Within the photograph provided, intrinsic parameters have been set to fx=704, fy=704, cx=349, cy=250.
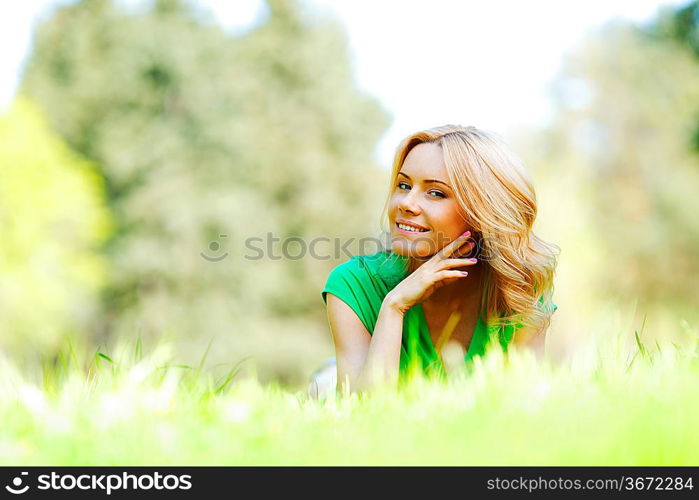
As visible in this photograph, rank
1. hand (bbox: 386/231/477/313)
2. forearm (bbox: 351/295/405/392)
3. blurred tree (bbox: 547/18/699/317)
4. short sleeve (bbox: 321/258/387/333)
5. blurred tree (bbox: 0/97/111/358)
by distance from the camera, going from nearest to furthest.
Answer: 1. forearm (bbox: 351/295/405/392)
2. hand (bbox: 386/231/477/313)
3. short sleeve (bbox: 321/258/387/333)
4. blurred tree (bbox: 0/97/111/358)
5. blurred tree (bbox: 547/18/699/317)

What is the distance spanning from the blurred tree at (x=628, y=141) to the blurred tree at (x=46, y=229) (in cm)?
1608

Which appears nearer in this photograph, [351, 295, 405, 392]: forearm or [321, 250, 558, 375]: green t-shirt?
[351, 295, 405, 392]: forearm

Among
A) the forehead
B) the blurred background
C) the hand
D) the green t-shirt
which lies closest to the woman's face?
the forehead

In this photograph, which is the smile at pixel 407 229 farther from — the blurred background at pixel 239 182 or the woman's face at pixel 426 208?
the blurred background at pixel 239 182

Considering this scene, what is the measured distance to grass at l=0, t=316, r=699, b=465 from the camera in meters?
1.60

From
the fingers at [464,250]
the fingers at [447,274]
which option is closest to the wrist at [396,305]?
the fingers at [447,274]

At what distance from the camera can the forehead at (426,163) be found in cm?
312

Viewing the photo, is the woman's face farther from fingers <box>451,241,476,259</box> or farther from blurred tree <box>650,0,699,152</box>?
blurred tree <box>650,0,699,152</box>

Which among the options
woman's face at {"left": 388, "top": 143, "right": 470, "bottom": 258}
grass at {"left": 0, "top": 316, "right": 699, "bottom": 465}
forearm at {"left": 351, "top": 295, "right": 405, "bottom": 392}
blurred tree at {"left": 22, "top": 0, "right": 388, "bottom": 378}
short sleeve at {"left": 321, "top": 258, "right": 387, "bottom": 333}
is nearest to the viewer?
grass at {"left": 0, "top": 316, "right": 699, "bottom": 465}

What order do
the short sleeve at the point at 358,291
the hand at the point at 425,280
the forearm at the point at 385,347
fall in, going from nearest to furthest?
the forearm at the point at 385,347, the hand at the point at 425,280, the short sleeve at the point at 358,291

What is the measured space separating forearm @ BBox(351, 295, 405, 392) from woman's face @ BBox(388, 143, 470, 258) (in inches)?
12.1

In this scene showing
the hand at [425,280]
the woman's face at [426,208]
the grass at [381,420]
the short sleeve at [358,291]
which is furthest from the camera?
the short sleeve at [358,291]

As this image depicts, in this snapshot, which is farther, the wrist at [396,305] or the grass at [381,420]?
the wrist at [396,305]

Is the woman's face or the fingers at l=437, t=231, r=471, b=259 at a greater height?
the woman's face
